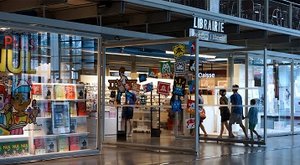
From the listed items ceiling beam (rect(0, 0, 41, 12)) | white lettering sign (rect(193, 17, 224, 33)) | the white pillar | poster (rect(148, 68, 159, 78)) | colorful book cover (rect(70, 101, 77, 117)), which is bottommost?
colorful book cover (rect(70, 101, 77, 117))

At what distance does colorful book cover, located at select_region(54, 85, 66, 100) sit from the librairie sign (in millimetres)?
4048

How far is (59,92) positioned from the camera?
12789mm

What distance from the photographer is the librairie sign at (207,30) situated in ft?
48.8

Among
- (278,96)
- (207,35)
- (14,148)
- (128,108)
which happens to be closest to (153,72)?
(128,108)

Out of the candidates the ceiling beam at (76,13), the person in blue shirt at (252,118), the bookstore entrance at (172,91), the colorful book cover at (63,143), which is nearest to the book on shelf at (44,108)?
the colorful book cover at (63,143)

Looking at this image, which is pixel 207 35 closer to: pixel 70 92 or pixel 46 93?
pixel 70 92

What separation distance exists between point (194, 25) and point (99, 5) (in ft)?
9.39

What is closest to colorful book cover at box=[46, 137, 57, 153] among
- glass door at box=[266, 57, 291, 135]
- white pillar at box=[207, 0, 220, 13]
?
white pillar at box=[207, 0, 220, 13]

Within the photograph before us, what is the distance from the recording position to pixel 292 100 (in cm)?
2134

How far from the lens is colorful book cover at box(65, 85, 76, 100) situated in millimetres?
12984

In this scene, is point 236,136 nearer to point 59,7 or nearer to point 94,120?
point 94,120

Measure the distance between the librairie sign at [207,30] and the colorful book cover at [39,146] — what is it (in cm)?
515

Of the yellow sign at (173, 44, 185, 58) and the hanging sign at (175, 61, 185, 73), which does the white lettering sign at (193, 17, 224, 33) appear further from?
the hanging sign at (175, 61, 185, 73)

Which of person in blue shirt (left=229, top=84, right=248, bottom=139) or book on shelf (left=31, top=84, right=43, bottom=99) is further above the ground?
book on shelf (left=31, top=84, right=43, bottom=99)
